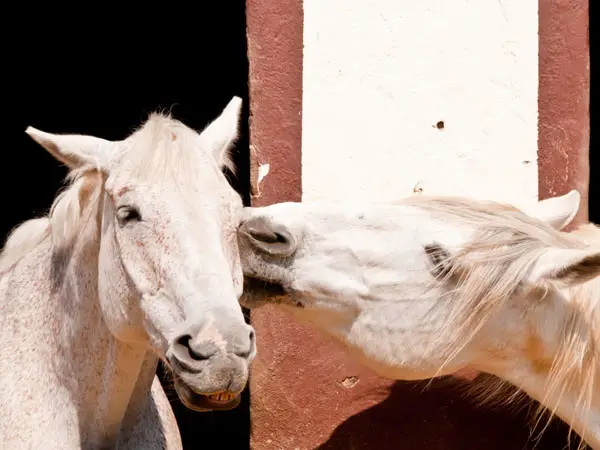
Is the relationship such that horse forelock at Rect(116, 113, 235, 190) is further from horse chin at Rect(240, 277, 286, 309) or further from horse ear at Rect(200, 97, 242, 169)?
horse chin at Rect(240, 277, 286, 309)

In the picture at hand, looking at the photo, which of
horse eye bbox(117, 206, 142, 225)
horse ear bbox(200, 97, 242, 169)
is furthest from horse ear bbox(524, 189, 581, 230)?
→ horse eye bbox(117, 206, 142, 225)

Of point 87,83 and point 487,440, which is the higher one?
point 87,83

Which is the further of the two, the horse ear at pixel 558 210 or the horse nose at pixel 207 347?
the horse ear at pixel 558 210

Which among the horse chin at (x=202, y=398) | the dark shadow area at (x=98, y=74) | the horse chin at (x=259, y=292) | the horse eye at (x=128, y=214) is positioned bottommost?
the horse chin at (x=202, y=398)

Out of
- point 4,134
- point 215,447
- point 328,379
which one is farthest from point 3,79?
point 328,379

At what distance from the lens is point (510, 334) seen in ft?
9.98

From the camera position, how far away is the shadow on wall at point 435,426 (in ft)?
11.9

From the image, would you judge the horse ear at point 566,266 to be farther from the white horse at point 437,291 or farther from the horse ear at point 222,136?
the horse ear at point 222,136

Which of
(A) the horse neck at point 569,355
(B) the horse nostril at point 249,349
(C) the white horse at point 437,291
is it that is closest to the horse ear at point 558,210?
(C) the white horse at point 437,291

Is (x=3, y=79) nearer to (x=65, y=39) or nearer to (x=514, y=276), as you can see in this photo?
(x=65, y=39)

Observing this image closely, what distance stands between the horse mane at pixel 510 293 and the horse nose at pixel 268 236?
0.45 meters

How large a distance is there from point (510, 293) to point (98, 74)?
4.46 metres

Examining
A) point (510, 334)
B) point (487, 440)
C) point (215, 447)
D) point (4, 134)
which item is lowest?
point (215, 447)

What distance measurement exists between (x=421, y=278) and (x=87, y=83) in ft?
14.3
